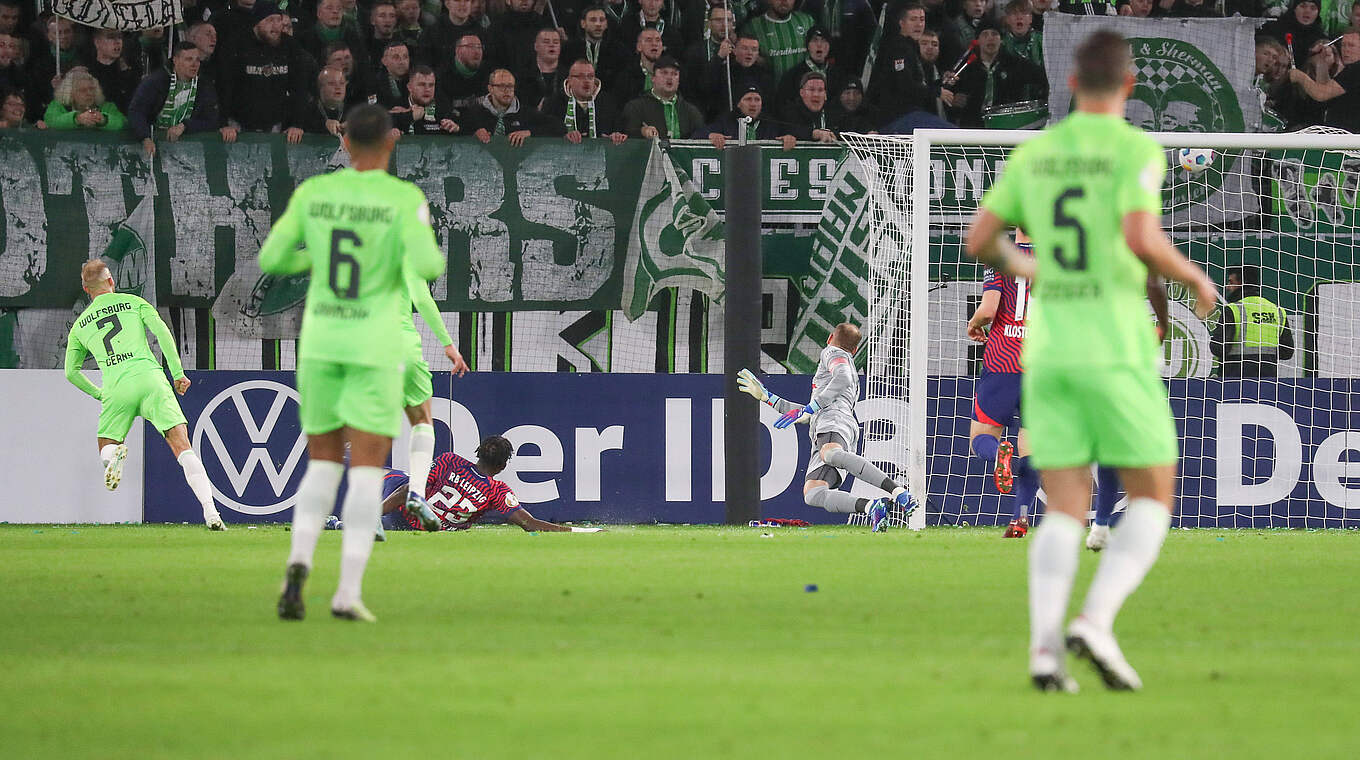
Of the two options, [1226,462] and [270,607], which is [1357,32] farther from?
[270,607]

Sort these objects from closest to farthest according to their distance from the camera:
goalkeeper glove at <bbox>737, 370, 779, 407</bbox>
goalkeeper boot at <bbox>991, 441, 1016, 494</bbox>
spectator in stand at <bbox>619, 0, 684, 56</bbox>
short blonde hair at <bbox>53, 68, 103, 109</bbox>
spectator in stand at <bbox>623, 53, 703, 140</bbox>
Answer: goalkeeper boot at <bbox>991, 441, 1016, 494</bbox>, goalkeeper glove at <bbox>737, 370, 779, 407</bbox>, short blonde hair at <bbox>53, 68, 103, 109</bbox>, spectator in stand at <bbox>623, 53, 703, 140</bbox>, spectator in stand at <bbox>619, 0, 684, 56</bbox>

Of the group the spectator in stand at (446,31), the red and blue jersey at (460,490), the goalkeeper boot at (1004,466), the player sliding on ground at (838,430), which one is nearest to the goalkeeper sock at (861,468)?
the player sliding on ground at (838,430)

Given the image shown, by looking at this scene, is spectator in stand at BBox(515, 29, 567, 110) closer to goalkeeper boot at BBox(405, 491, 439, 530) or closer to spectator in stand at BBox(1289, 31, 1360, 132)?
goalkeeper boot at BBox(405, 491, 439, 530)

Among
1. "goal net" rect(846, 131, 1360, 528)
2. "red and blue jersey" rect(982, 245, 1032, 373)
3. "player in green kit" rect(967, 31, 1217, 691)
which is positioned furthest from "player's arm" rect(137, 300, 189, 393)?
"player in green kit" rect(967, 31, 1217, 691)

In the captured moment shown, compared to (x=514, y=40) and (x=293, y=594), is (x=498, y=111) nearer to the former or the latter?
(x=514, y=40)

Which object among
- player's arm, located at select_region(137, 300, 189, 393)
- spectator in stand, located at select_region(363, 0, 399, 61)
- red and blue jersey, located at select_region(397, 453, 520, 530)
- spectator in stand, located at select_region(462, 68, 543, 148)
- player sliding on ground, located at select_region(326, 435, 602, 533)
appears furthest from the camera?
spectator in stand, located at select_region(363, 0, 399, 61)

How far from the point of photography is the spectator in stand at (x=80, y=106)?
14547 millimetres

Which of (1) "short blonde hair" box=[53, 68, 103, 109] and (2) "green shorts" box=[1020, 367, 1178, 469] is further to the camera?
(1) "short blonde hair" box=[53, 68, 103, 109]

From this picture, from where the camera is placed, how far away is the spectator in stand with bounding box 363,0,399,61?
15.7m

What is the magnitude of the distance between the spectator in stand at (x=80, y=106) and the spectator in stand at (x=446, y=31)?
264 centimetres

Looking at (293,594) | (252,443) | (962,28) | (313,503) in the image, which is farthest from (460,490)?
(962,28)

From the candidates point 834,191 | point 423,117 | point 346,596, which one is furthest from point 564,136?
point 346,596

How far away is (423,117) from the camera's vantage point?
15.0 metres

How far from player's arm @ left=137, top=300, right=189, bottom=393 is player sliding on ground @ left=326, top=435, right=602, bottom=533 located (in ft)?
5.40
